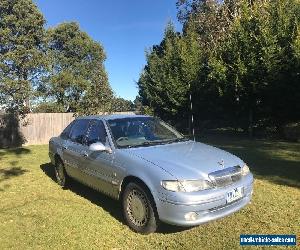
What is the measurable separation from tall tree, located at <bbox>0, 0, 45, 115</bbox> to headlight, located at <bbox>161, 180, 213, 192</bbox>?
911 inches

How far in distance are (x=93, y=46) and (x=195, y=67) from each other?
903 inches

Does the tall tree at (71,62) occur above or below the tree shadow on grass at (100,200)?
above

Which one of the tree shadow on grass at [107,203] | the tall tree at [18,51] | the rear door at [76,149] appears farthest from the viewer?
the tall tree at [18,51]

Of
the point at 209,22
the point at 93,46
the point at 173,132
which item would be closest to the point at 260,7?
the point at 209,22

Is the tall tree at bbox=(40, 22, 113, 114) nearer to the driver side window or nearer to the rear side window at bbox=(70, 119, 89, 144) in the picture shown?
the rear side window at bbox=(70, 119, 89, 144)

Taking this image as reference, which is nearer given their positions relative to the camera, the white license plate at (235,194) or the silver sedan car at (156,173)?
the silver sedan car at (156,173)

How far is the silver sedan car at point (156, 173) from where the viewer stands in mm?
4996

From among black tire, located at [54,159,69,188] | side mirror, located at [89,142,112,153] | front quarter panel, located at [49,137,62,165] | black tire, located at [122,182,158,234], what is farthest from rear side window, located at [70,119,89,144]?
black tire, located at [122,182,158,234]

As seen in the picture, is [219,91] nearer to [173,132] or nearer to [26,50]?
[173,132]

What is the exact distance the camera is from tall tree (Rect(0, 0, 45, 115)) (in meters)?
27.0

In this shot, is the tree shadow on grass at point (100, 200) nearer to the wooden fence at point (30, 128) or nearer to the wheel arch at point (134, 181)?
the wheel arch at point (134, 181)

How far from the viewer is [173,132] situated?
720 cm

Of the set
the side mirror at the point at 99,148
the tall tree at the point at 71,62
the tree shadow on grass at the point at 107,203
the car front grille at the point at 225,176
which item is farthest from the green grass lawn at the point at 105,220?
the tall tree at the point at 71,62

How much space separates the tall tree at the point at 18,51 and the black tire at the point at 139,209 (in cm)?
2229
